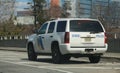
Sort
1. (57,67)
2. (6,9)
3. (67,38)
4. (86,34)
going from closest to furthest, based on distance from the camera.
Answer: (57,67)
(67,38)
(86,34)
(6,9)

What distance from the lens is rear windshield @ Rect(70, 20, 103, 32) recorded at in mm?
19562

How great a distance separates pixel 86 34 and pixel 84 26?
48 centimetres

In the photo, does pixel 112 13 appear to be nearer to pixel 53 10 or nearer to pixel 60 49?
pixel 53 10

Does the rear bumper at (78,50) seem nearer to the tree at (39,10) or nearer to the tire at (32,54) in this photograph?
the tire at (32,54)

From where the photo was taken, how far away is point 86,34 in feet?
63.6

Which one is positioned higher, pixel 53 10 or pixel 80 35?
pixel 80 35

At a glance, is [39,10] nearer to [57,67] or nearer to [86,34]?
[86,34]

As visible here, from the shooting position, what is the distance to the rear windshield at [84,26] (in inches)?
770

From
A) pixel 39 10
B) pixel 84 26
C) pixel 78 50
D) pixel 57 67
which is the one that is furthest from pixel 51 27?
Result: pixel 39 10

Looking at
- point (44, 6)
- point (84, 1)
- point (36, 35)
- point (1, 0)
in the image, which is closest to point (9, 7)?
point (1, 0)

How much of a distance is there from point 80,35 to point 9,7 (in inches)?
2247

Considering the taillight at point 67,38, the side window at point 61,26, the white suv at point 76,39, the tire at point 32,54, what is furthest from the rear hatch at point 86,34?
the tire at point 32,54

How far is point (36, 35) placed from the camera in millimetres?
22391

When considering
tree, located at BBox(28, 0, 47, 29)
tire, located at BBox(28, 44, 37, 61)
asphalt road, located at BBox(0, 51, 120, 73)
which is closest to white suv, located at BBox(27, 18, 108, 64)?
asphalt road, located at BBox(0, 51, 120, 73)
